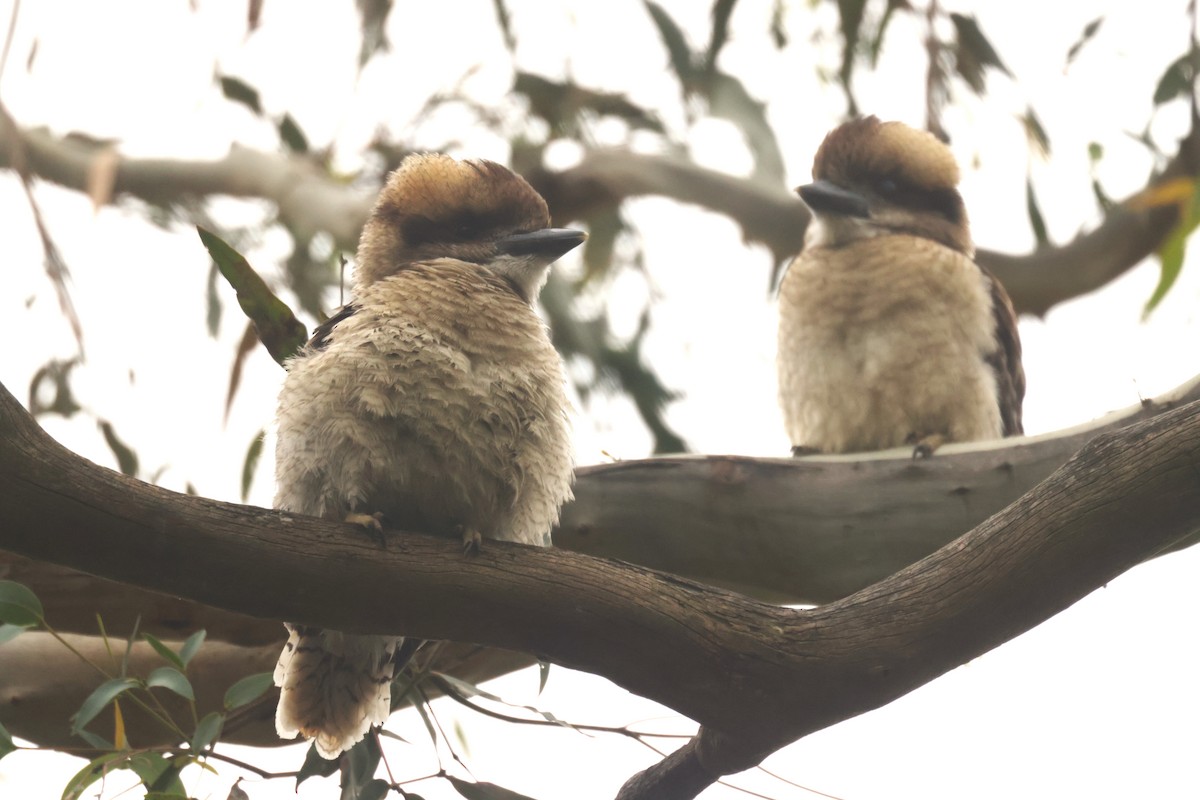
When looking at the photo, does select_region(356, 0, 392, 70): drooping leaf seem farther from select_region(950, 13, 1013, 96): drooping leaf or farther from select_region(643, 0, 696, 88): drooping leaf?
select_region(950, 13, 1013, 96): drooping leaf

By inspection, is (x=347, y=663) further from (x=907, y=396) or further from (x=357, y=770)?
(x=907, y=396)

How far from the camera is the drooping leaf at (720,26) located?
3.42 metres

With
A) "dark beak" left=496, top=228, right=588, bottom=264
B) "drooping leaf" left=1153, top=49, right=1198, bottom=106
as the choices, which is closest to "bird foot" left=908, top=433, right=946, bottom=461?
"dark beak" left=496, top=228, right=588, bottom=264

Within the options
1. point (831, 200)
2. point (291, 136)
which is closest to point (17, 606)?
point (831, 200)

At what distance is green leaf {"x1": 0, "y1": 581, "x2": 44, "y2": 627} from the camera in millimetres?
1532

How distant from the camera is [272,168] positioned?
3.57 m

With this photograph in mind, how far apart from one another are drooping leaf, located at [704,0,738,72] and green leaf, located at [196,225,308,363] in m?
1.89

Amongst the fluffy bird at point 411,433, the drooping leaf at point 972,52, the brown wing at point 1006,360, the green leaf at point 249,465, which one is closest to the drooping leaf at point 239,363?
the green leaf at point 249,465

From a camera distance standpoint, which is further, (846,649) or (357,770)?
(357,770)

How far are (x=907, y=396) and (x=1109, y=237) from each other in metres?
0.98

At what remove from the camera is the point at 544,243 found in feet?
6.69

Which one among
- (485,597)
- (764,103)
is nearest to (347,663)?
(485,597)

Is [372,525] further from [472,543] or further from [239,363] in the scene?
[239,363]

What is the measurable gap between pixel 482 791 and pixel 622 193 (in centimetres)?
207
